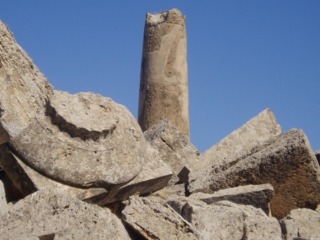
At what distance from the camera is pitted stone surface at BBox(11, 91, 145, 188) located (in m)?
6.19

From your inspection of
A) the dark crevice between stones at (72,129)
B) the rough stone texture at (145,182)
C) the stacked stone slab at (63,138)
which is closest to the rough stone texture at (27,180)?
the stacked stone slab at (63,138)

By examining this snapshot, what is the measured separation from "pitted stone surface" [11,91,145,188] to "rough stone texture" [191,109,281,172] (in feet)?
5.96

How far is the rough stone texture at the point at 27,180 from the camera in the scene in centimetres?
611

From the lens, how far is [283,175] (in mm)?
7180

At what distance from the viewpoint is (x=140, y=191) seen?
22.1 feet

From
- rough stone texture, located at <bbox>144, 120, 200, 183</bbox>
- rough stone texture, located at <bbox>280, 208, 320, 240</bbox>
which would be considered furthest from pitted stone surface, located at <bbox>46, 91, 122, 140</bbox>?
rough stone texture, located at <bbox>280, 208, 320, 240</bbox>

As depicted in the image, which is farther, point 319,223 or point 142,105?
point 142,105

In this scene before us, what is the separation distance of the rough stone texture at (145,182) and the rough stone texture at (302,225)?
123cm

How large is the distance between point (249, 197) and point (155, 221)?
175 centimetres

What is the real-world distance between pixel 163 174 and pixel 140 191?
0.30 m

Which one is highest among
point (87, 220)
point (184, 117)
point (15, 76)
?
point (184, 117)

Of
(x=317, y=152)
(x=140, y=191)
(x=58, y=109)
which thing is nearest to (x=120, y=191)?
(x=140, y=191)

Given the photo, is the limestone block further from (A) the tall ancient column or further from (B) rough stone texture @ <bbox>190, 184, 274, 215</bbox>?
(A) the tall ancient column

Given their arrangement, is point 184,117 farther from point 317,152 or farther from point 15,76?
point 15,76
